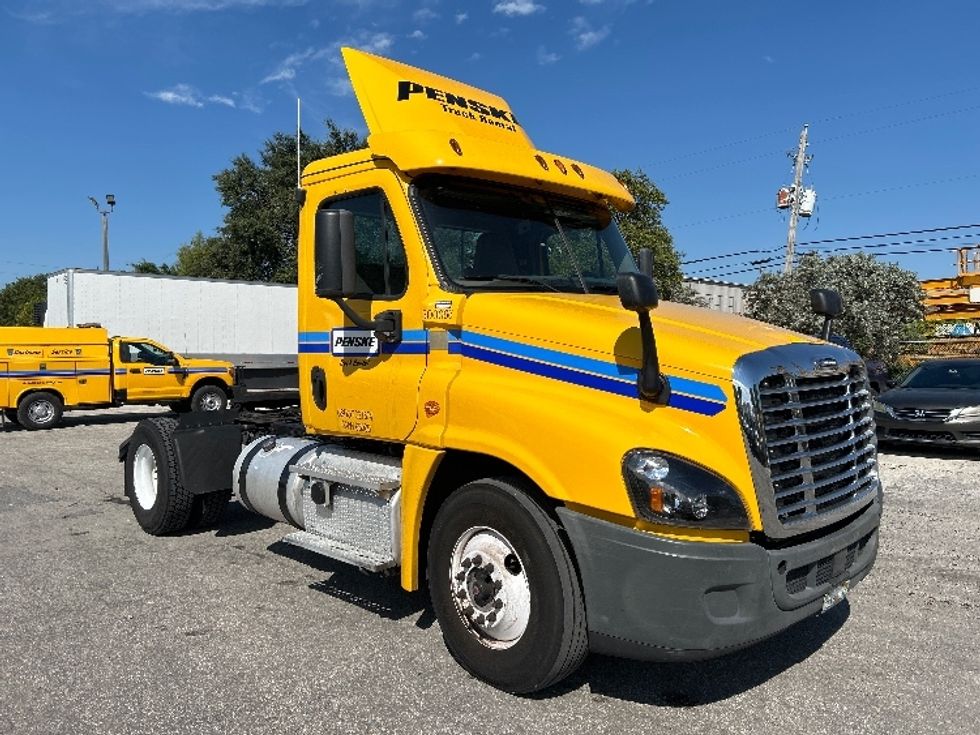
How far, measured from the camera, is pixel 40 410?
1561cm

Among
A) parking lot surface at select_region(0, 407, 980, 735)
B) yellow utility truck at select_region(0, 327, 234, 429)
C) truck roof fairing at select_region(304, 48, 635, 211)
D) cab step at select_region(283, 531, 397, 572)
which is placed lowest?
parking lot surface at select_region(0, 407, 980, 735)

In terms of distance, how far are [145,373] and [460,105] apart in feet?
45.6

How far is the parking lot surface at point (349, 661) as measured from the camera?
346 cm

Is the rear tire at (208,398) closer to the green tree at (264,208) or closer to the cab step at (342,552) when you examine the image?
the cab step at (342,552)

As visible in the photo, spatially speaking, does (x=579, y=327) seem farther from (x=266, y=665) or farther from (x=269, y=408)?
(x=269, y=408)

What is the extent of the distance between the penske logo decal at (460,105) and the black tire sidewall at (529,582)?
8.21ft

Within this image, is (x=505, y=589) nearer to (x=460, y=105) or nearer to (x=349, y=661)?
(x=349, y=661)

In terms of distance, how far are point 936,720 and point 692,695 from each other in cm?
105

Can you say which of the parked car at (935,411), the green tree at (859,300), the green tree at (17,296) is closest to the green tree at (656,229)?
the green tree at (859,300)

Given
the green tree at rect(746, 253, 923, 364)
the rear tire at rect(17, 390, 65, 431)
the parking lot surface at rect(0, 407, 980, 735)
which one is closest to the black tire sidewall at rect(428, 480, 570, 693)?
the parking lot surface at rect(0, 407, 980, 735)

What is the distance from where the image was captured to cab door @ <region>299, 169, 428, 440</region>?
4305 mm

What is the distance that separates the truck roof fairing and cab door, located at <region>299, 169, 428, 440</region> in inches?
9.9

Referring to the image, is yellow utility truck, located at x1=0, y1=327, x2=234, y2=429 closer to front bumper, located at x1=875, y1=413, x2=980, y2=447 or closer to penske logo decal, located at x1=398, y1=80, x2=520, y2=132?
front bumper, located at x1=875, y1=413, x2=980, y2=447

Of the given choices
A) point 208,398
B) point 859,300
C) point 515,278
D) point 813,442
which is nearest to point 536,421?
point 515,278
